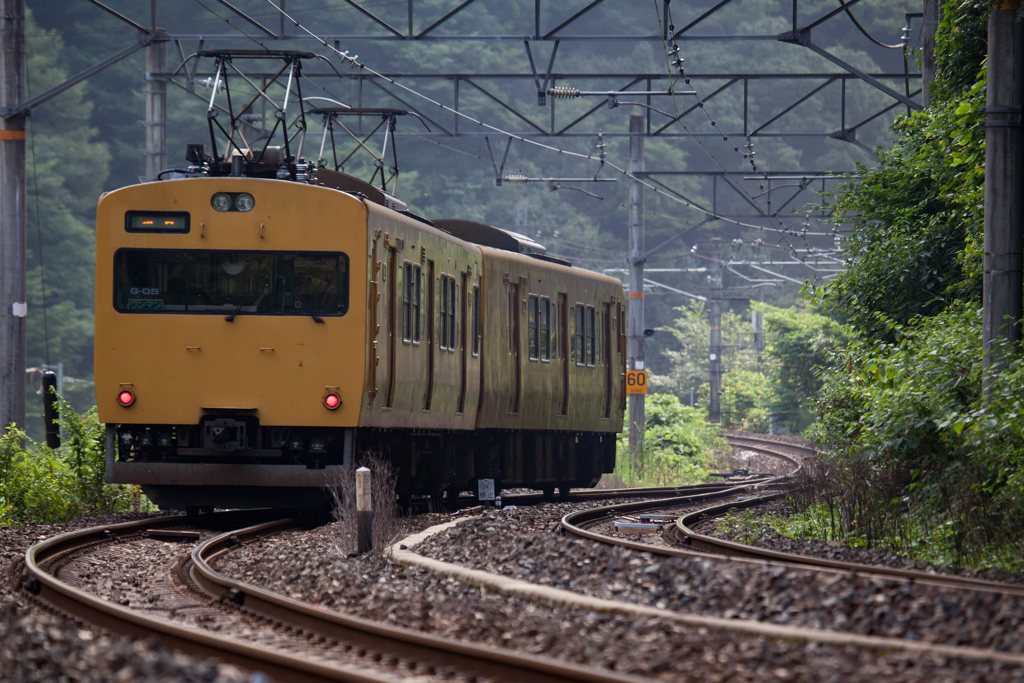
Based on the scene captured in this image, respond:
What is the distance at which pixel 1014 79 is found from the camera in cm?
1204

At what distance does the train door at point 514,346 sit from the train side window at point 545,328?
0.87 m

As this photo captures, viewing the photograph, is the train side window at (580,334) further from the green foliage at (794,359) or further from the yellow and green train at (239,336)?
the green foliage at (794,359)

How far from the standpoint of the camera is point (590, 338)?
1980 centimetres

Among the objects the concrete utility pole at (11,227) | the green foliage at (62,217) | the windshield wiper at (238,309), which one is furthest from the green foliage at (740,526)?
the green foliage at (62,217)

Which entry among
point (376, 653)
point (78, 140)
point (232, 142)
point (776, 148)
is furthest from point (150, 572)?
point (776, 148)

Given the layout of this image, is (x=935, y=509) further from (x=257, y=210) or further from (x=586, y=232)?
(x=586, y=232)

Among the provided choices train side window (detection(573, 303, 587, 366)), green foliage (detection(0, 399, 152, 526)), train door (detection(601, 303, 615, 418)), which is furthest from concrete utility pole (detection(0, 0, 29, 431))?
train door (detection(601, 303, 615, 418))

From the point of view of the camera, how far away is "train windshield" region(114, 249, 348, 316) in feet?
39.6

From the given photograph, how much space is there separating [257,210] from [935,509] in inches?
268

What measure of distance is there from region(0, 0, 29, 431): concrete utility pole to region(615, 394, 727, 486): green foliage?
13.8 meters

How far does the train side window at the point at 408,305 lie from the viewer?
1319cm

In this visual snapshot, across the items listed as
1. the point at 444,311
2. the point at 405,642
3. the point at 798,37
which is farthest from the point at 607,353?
the point at 405,642

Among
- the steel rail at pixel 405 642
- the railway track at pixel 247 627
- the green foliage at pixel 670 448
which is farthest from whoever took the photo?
the green foliage at pixel 670 448

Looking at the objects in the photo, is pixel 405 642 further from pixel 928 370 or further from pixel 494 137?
pixel 494 137
